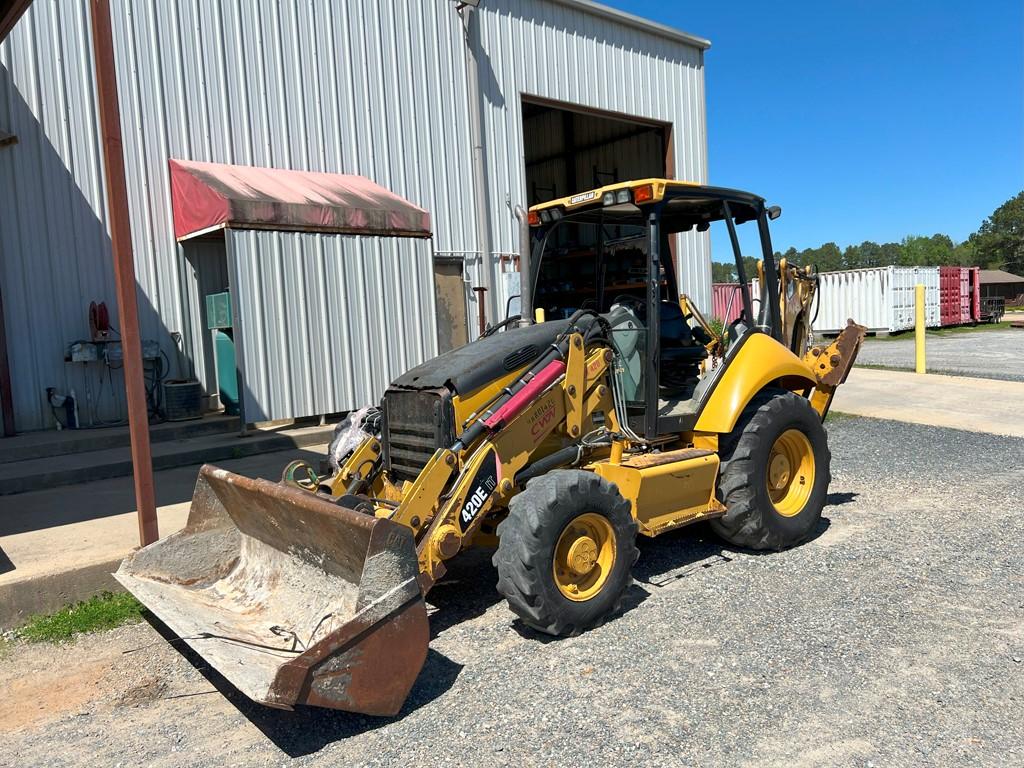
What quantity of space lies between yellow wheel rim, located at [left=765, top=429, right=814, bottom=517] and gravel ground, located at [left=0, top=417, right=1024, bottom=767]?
0.40 meters

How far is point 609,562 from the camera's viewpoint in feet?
15.4

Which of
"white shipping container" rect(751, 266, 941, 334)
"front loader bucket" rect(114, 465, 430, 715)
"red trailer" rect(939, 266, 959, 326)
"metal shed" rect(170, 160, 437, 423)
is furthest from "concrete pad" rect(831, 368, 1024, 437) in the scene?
"red trailer" rect(939, 266, 959, 326)

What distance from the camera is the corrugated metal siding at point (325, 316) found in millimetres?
10125

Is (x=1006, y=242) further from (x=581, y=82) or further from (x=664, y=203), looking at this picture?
(x=664, y=203)

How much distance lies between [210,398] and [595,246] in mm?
7018

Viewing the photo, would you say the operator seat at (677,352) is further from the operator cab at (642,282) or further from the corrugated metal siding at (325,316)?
the corrugated metal siding at (325,316)

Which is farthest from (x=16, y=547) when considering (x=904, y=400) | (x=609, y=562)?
(x=904, y=400)

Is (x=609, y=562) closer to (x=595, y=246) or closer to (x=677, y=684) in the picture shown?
(x=677, y=684)

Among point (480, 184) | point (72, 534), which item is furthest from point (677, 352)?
point (480, 184)

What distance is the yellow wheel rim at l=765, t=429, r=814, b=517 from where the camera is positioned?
6.05 meters

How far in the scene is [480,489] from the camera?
14.9ft

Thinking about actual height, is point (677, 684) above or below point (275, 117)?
below

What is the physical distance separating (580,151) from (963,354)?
38.5 ft

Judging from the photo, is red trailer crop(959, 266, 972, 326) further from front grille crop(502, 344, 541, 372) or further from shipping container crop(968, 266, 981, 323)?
front grille crop(502, 344, 541, 372)
